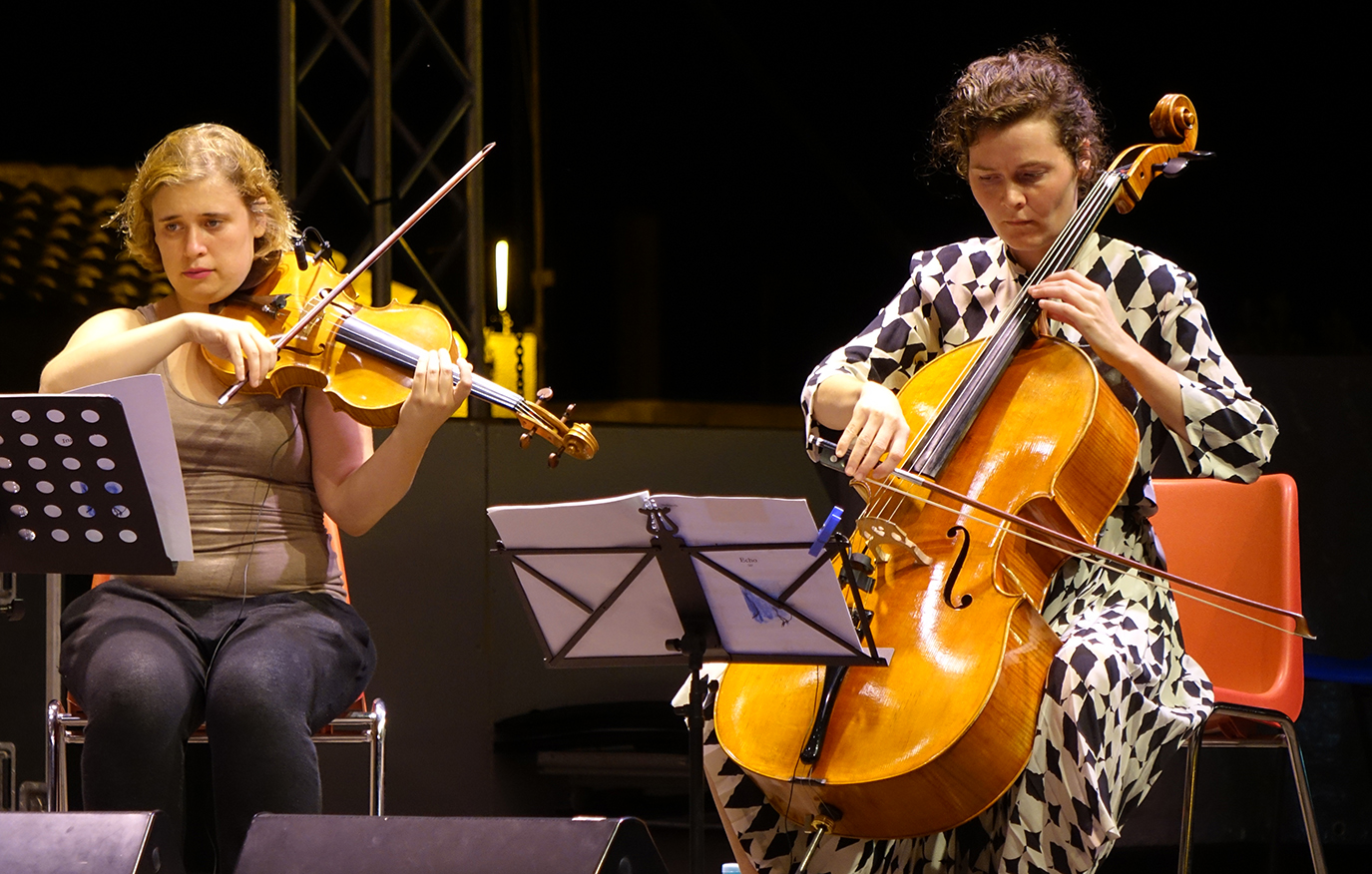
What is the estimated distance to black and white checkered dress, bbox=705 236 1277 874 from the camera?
1505mm

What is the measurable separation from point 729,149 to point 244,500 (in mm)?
1661

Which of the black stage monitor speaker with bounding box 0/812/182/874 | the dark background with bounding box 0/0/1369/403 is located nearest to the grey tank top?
the black stage monitor speaker with bounding box 0/812/182/874

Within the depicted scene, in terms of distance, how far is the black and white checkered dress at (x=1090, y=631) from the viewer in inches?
59.2

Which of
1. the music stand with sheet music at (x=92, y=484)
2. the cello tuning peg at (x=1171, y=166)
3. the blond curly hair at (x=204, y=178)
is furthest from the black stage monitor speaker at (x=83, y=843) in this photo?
the cello tuning peg at (x=1171, y=166)

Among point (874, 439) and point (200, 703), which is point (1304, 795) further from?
point (200, 703)

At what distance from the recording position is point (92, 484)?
5.20ft

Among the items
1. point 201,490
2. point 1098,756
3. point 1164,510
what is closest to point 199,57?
point 201,490

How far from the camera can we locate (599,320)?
129 inches

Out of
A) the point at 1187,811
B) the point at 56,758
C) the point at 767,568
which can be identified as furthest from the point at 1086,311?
the point at 56,758

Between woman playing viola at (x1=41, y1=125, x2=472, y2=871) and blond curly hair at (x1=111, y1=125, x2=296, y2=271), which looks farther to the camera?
blond curly hair at (x1=111, y1=125, x2=296, y2=271)

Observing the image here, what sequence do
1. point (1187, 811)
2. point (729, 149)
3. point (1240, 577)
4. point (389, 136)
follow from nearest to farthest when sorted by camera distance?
point (1187, 811) → point (1240, 577) → point (389, 136) → point (729, 149)

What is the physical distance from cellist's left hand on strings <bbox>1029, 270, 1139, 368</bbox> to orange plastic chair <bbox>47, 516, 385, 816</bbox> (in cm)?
107

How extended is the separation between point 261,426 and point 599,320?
1.34m

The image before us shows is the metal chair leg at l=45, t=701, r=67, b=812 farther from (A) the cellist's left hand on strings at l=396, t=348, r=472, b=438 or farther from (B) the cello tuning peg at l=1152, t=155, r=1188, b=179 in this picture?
(B) the cello tuning peg at l=1152, t=155, r=1188, b=179
